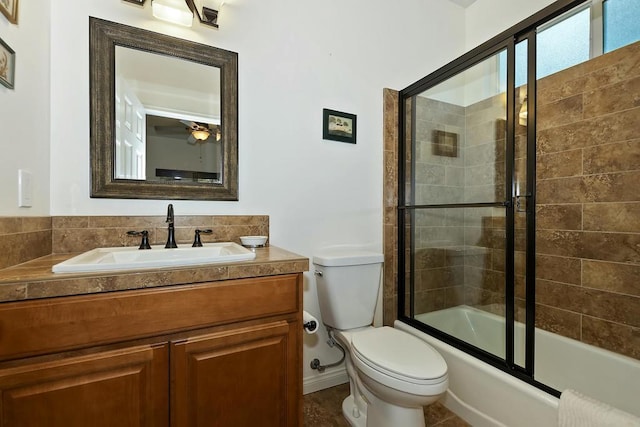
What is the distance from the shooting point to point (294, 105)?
65.8 inches

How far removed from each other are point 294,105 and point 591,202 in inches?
69.6

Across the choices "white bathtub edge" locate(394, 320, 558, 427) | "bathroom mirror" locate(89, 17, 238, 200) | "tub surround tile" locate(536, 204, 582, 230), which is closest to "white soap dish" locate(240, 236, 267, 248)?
"bathroom mirror" locate(89, 17, 238, 200)

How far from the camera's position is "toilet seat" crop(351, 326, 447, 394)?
1083 mm

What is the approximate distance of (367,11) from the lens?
6.28 ft

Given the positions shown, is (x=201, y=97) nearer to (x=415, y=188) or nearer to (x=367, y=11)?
(x=367, y=11)

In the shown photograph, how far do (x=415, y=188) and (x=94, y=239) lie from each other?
185 centimetres

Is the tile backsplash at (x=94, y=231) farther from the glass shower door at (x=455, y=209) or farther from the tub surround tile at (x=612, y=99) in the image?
the tub surround tile at (x=612, y=99)

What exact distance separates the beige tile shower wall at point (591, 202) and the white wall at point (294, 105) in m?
0.98

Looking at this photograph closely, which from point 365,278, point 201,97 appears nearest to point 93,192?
point 201,97

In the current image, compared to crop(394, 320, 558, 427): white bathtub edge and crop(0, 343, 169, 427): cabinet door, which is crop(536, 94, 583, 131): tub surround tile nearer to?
crop(394, 320, 558, 427): white bathtub edge

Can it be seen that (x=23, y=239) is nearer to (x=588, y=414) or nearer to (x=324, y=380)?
(x=324, y=380)

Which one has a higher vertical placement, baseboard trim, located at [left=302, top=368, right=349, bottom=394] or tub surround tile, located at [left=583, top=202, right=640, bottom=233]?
tub surround tile, located at [left=583, top=202, right=640, bottom=233]

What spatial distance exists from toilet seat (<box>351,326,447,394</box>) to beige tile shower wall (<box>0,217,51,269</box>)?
130 centimetres

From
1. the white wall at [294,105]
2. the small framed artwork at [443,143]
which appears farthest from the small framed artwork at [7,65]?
the small framed artwork at [443,143]
